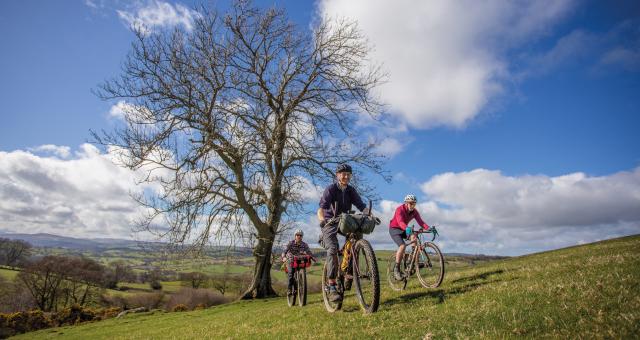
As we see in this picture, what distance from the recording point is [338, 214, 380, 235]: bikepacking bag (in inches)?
286

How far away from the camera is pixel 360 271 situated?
745cm

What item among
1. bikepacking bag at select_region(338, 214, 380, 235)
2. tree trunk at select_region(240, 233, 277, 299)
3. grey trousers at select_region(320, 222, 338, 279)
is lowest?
tree trunk at select_region(240, 233, 277, 299)

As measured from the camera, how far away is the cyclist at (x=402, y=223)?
10102mm

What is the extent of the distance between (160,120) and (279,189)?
25.4 feet

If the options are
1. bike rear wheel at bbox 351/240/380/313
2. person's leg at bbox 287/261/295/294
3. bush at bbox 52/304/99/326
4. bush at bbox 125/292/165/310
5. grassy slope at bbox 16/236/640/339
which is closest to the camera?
grassy slope at bbox 16/236/640/339

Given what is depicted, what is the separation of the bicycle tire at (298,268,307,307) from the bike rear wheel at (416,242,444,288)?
3392 millimetres

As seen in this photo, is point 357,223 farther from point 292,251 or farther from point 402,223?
point 292,251

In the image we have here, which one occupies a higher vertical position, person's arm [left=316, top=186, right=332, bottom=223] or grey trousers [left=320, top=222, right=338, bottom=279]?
person's arm [left=316, top=186, right=332, bottom=223]

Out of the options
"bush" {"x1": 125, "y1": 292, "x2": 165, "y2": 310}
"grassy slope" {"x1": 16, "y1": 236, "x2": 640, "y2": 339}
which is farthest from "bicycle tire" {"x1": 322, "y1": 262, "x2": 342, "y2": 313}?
"bush" {"x1": 125, "y1": 292, "x2": 165, "y2": 310}

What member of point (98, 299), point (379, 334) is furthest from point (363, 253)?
point (98, 299)

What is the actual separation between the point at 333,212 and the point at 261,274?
55.9 ft

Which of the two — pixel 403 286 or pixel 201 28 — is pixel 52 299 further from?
pixel 403 286

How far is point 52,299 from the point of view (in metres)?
57.7

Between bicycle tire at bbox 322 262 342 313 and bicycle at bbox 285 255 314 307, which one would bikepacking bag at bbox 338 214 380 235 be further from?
bicycle at bbox 285 255 314 307
